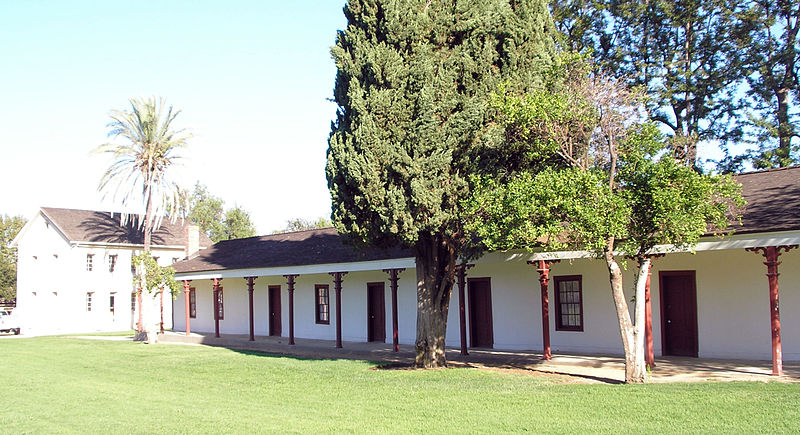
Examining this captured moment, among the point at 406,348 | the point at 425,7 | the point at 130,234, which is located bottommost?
the point at 406,348

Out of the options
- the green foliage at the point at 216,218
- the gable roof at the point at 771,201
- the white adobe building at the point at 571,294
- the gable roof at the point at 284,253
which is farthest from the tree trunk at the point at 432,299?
the green foliage at the point at 216,218

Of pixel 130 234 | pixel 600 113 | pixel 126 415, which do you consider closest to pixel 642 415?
pixel 600 113

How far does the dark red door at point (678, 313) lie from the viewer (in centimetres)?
1695

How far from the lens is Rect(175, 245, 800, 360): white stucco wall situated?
15.7m

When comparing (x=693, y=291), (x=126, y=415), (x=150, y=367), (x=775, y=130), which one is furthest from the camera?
(x=775, y=130)

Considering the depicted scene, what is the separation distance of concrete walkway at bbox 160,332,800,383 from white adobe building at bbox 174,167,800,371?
1.69ft

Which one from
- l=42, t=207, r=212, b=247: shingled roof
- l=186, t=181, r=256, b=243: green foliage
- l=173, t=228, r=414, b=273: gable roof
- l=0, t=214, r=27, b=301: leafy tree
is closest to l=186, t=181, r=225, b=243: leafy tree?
l=186, t=181, r=256, b=243: green foliage

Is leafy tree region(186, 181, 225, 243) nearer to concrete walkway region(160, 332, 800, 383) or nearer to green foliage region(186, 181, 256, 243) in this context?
green foliage region(186, 181, 256, 243)

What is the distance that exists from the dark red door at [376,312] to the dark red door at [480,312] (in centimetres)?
405

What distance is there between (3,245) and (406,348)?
53.3 m

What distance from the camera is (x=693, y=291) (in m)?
17.0

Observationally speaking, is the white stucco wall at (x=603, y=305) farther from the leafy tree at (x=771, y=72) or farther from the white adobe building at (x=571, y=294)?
the leafy tree at (x=771, y=72)

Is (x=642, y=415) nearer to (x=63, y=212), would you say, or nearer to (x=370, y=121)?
(x=370, y=121)

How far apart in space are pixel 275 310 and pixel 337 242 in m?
5.53
